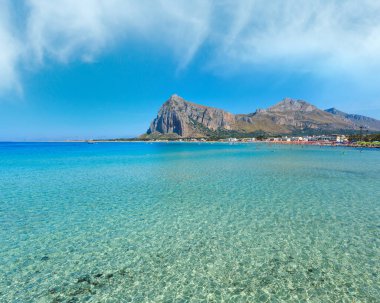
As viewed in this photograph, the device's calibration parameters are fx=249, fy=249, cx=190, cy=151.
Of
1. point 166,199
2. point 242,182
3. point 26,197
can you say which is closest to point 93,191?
point 26,197

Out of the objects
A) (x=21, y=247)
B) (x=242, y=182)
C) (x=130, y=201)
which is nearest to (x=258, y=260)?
(x=21, y=247)

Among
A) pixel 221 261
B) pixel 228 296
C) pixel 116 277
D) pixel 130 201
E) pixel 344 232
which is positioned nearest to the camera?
pixel 228 296

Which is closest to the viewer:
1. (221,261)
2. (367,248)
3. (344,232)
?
(221,261)

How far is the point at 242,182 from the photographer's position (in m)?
28.0

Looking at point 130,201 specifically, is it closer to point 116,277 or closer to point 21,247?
point 21,247

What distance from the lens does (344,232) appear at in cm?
1293

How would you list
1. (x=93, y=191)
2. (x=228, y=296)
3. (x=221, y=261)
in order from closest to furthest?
(x=228, y=296) < (x=221, y=261) < (x=93, y=191)

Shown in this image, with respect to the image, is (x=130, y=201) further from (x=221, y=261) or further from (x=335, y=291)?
(x=335, y=291)

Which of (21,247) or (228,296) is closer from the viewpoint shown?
(228,296)

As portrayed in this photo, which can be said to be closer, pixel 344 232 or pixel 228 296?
pixel 228 296

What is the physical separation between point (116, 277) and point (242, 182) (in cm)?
2086

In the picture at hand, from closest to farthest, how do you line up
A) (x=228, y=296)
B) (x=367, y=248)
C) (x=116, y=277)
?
(x=228, y=296) → (x=116, y=277) → (x=367, y=248)

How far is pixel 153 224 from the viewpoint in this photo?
570 inches

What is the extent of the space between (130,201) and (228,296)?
13.3 meters
